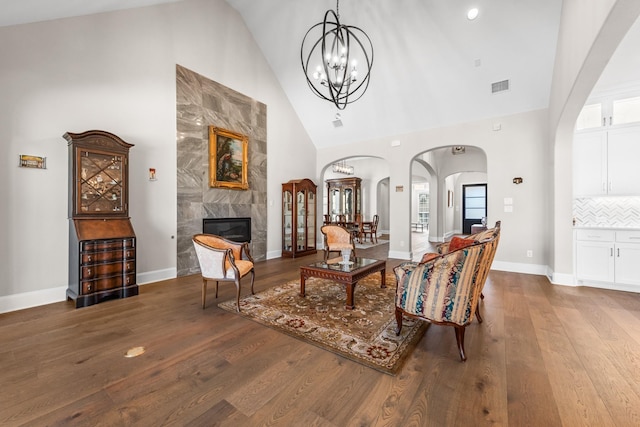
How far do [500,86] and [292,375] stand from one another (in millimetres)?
5911

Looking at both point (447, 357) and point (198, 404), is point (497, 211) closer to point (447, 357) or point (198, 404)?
point (447, 357)

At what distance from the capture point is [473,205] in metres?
13.0

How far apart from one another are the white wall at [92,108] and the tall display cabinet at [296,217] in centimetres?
271

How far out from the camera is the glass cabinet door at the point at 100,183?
3.59 m

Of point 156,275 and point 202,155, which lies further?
point 202,155

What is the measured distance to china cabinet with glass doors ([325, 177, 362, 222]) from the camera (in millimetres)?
11750

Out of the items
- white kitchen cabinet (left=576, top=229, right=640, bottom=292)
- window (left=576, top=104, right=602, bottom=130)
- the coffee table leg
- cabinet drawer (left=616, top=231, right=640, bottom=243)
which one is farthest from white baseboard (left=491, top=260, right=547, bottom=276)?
the coffee table leg

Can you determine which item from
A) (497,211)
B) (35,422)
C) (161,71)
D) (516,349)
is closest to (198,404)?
(35,422)


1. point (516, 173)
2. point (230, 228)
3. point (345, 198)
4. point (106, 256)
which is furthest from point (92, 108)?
point (345, 198)

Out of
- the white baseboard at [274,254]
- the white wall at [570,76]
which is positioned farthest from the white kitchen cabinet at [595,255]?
the white baseboard at [274,254]

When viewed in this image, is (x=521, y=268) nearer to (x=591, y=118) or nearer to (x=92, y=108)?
(x=591, y=118)

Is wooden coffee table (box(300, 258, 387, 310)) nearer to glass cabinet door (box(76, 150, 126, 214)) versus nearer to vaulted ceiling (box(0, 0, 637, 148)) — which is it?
glass cabinet door (box(76, 150, 126, 214))

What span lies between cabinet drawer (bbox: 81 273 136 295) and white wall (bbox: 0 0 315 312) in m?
0.59

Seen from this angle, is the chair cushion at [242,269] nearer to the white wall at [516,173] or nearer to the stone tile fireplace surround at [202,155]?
the stone tile fireplace surround at [202,155]
